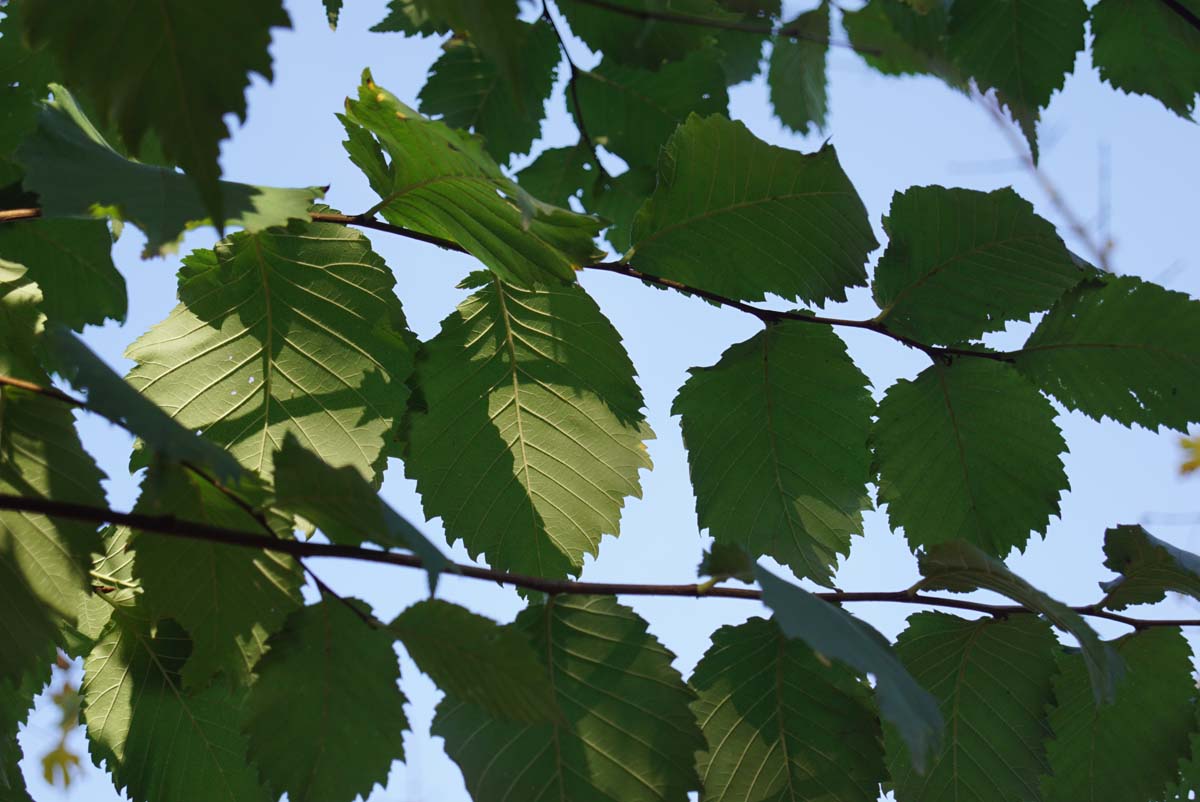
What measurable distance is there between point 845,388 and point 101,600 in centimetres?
61

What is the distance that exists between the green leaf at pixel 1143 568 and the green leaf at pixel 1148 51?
533 mm

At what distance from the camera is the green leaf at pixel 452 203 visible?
2.39 feet

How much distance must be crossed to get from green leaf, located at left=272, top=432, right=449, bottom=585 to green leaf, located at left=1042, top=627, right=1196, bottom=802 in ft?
1.92

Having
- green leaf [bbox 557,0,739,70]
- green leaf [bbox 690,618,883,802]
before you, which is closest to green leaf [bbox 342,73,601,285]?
green leaf [bbox 690,618,883,802]

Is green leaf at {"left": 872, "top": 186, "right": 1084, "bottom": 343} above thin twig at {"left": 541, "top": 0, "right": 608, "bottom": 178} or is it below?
below

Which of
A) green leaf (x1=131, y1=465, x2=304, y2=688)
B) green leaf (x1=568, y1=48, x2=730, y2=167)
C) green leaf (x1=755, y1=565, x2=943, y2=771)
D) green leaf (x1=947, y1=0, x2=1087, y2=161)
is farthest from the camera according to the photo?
green leaf (x1=568, y1=48, x2=730, y2=167)

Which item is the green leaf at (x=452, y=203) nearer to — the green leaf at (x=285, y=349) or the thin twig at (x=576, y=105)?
Result: the green leaf at (x=285, y=349)

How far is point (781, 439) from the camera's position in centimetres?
91

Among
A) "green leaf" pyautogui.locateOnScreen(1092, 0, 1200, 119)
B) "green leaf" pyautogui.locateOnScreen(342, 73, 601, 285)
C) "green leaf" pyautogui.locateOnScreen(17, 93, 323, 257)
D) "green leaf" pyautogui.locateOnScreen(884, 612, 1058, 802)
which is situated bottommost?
"green leaf" pyautogui.locateOnScreen(884, 612, 1058, 802)

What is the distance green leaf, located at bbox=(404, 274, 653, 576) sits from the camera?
0.85 m

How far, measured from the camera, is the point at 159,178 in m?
0.64

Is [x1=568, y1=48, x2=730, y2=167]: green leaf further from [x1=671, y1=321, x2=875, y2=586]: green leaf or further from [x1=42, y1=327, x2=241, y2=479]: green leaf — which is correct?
[x1=42, y1=327, x2=241, y2=479]: green leaf

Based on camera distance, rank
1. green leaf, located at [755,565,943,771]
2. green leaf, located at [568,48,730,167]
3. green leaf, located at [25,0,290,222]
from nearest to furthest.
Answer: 1. green leaf, located at [25,0,290,222]
2. green leaf, located at [755,565,943,771]
3. green leaf, located at [568,48,730,167]

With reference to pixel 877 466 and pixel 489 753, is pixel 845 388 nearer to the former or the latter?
pixel 877 466
